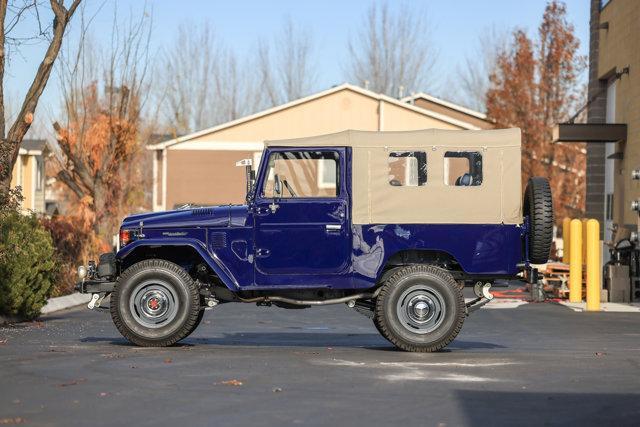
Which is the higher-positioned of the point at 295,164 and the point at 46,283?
the point at 295,164

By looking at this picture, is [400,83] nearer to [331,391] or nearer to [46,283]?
[46,283]

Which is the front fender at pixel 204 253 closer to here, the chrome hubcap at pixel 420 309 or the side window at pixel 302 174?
the side window at pixel 302 174

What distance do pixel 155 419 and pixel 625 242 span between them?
65.7 ft

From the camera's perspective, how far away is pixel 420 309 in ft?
50.0

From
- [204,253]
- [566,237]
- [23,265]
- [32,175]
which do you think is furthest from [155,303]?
[32,175]

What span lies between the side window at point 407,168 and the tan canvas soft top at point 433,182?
57 millimetres

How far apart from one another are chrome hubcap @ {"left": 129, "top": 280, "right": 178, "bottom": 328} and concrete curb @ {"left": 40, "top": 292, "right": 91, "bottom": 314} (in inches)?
286

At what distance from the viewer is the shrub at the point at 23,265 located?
64.2 feet

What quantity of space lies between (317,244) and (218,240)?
119 cm

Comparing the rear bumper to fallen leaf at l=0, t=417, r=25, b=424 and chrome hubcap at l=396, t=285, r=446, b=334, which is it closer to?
chrome hubcap at l=396, t=285, r=446, b=334

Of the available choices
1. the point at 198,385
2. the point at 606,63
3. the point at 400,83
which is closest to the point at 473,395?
the point at 198,385

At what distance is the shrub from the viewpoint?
19562mm

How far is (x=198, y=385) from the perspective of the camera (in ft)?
38.0

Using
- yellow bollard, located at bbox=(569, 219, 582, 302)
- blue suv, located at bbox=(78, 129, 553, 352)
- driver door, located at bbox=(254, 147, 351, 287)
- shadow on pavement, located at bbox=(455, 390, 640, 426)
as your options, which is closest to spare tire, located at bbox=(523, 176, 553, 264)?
blue suv, located at bbox=(78, 129, 553, 352)
